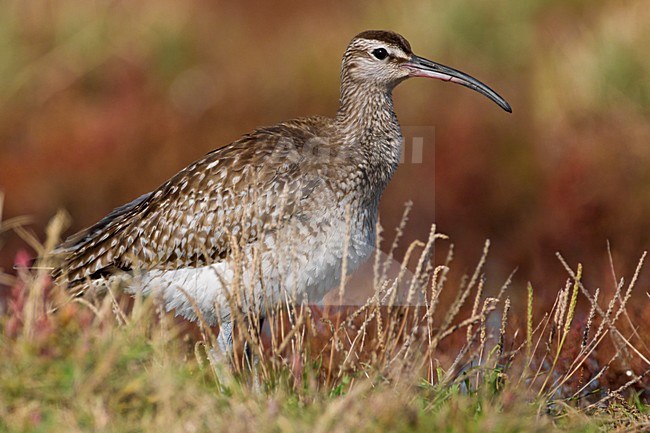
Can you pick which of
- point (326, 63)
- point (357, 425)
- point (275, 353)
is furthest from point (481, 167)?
point (357, 425)

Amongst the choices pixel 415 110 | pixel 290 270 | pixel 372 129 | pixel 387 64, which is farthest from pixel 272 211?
pixel 415 110

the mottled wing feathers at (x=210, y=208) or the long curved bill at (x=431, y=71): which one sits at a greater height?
the long curved bill at (x=431, y=71)

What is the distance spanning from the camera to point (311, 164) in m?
6.15

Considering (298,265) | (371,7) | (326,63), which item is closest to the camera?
(298,265)

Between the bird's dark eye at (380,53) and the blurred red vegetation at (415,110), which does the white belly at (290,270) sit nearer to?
the bird's dark eye at (380,53)

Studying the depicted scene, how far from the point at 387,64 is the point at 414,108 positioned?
5928 mm

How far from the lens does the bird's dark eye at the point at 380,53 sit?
6688mm

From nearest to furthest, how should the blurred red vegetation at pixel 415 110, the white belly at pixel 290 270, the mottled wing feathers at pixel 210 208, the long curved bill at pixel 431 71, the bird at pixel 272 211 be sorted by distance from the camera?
the white belly at pixel 290 270 → the bird at pixel 272 211 → the mottled wing feathers at pixel 210 208 → the long curved bill at pixel 431 71 → the blurred red vegetation at pixel 415 110

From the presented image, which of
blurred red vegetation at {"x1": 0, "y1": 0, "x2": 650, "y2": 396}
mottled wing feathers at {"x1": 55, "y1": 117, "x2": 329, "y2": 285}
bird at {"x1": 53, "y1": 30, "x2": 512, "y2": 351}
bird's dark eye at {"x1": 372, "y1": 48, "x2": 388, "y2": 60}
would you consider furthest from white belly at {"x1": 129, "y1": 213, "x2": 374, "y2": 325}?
blurred red vegetation at {"x1": 0, "y1": 0, "x2": 650, "y2": 396}

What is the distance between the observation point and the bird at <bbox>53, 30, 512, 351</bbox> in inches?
230

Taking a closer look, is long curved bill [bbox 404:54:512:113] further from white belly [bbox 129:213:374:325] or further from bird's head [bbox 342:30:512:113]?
white belly [bbox 129:213:374:325]

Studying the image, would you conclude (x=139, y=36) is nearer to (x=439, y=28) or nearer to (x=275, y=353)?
(x=439, y=28)

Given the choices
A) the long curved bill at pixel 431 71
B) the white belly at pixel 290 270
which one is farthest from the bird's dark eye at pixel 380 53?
the white belly at pixel 290 270

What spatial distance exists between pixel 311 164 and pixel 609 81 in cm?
632
